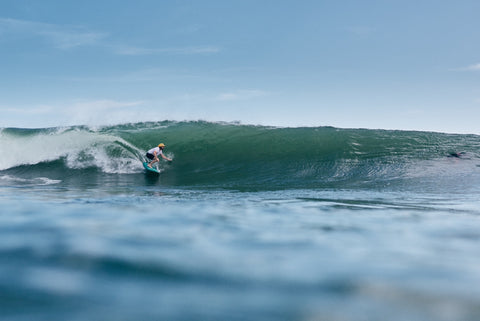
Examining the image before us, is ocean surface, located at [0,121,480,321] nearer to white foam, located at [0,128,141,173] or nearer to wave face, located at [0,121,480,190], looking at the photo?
wave face, located at [0,121,480,190]

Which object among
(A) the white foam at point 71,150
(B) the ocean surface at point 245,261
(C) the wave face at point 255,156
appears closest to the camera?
(B) the ocean surface at point 245,261

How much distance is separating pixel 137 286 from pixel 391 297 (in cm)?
123

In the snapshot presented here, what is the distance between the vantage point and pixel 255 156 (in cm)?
1415

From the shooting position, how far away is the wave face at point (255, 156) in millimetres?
10758

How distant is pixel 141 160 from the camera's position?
13.6 m

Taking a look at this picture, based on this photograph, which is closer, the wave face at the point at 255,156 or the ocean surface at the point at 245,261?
the ocean surface at the point at 245,261

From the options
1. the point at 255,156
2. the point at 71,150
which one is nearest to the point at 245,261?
the point at 255,156

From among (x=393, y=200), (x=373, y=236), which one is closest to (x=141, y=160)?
(x=393, y=200)

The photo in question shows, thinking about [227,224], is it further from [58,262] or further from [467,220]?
[467,220]

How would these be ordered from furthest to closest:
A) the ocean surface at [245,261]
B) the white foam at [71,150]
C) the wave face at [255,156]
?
the white foam at [71,150], the wave face at [255,156], the ocean surface at [245,261]

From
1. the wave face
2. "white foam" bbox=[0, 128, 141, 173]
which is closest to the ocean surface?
the wave face

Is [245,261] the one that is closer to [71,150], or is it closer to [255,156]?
[255,156]

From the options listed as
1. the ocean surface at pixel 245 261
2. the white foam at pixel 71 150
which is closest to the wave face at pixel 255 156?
the white foam at pixel 71 150

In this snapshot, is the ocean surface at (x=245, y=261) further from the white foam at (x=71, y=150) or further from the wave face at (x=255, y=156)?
the white foam at (x=71, y=150)
